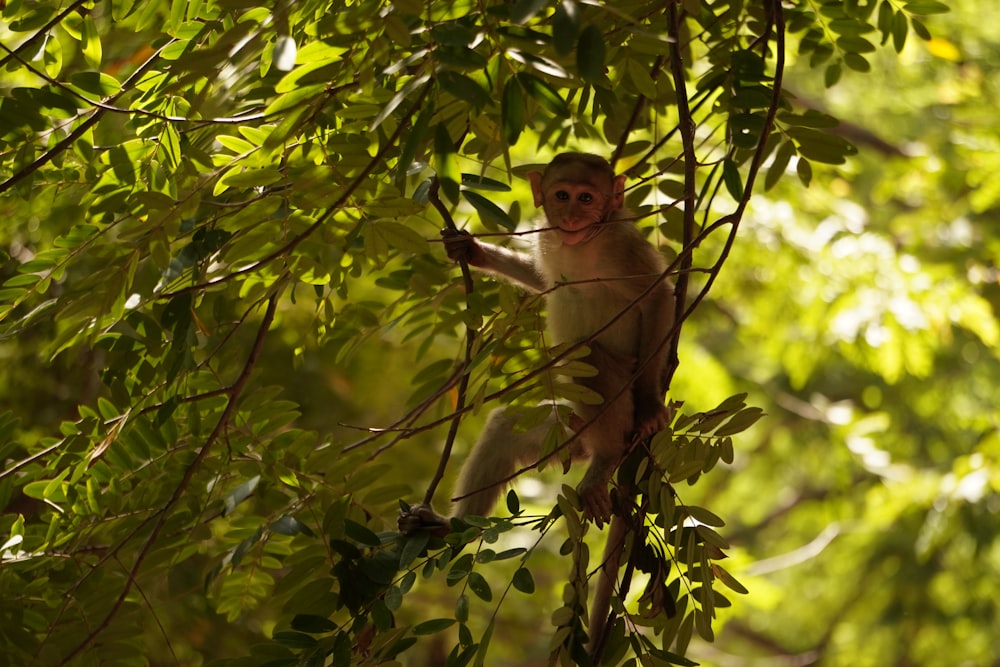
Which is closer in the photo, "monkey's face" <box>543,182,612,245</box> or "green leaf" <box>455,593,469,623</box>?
"green leaf" <box>455,593,469,623</box>

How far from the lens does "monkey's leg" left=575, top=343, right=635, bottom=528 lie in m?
2.79

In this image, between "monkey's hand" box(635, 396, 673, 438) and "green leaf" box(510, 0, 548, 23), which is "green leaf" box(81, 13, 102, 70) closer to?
"green leaf" box(510, 0, 548, 23)

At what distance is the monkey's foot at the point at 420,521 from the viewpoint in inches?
104

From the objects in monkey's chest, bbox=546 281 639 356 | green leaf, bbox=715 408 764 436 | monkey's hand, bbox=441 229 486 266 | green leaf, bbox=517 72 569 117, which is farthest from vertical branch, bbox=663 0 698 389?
monkey's chest, bbox=546 281 639 356

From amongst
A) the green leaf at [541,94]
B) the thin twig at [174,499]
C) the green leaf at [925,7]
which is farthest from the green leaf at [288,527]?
the green leaf at [925,7]

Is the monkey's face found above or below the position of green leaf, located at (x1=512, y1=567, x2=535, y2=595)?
above

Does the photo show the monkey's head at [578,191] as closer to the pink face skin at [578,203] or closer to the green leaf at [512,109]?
the pink face skin at [578,203]

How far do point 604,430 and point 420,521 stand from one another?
59cm

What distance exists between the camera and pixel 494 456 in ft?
10.8

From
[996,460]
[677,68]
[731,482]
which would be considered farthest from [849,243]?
[731,482]

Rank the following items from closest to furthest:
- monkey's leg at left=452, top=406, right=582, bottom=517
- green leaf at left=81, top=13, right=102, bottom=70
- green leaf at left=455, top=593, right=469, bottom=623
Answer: green leaf at left=455, top=593, right=469, bottom=623, green leaf at left=81, top=13, right=102, bottom=70, monkey's leg at left=452, top=406, right=582, bottom=517

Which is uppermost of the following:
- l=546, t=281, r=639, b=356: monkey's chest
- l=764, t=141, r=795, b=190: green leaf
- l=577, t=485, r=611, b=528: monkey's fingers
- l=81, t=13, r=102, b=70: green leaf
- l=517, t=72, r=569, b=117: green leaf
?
l=81, t=13, r=102, b=70: green leaf

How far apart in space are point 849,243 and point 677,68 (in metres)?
4.67

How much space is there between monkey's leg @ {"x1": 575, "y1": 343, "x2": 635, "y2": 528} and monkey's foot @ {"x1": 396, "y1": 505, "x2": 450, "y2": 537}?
1.24 feet
